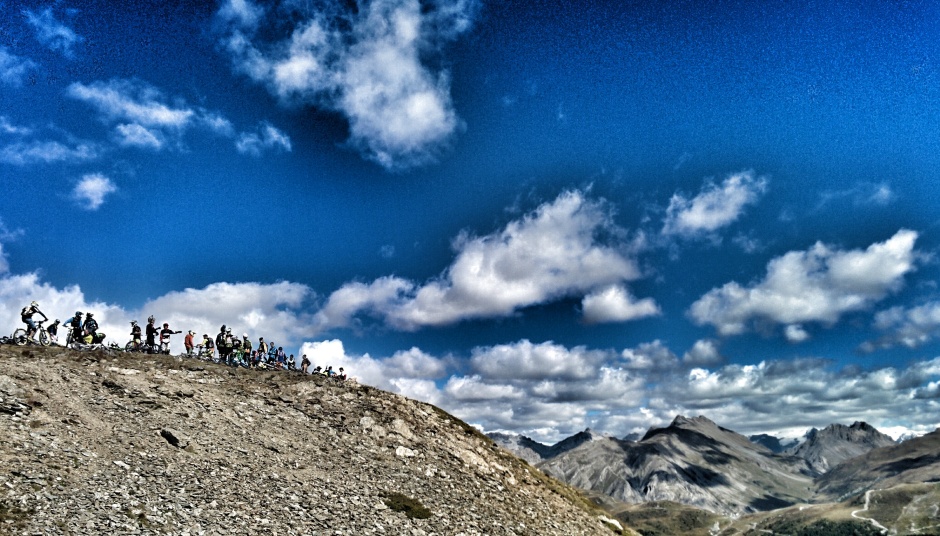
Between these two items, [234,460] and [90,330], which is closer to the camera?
[234,460]

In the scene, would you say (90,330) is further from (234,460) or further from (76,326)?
(234,460)

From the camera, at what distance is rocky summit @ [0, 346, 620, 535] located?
24.3 metres

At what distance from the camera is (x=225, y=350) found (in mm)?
51094

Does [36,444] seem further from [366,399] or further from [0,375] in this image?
A: [366,399]

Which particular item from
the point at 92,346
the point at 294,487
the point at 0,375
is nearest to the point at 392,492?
the point at 294,487

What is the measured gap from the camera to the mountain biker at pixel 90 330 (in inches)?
1673

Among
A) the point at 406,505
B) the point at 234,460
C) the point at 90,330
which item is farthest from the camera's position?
the point at 90,330

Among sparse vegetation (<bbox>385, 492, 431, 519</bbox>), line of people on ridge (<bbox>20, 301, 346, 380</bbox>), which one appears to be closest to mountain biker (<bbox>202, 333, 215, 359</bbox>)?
line of people on ridge (<bbox>20, 301, 346, 380</bbox>)

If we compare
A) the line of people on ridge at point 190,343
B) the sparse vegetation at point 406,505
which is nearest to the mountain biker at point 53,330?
the line of people on ridge at point 190,343

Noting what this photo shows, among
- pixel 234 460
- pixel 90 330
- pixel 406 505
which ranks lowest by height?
pixel 406 505

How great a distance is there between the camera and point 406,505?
3369 cm

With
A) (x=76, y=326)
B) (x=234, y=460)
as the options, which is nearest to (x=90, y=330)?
(x=76, y=326)

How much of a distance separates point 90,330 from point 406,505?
30.4 metres

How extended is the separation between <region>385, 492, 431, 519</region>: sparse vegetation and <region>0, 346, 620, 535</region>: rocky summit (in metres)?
0.12
